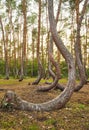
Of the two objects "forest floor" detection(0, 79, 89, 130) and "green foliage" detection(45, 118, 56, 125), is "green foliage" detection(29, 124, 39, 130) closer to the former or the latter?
"forest floor" detection(0, 79, 89, 130)

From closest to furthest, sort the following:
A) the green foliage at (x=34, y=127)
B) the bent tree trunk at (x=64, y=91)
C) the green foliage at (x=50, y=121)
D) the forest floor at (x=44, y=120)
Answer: the green foliage at (x=34, y=127) < the forest floor at (x=44, y=120) < the green foliage at (x=50, y=121) < the bent tree trunk at (x=64, y=91)

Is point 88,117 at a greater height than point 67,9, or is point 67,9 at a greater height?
point 67,9

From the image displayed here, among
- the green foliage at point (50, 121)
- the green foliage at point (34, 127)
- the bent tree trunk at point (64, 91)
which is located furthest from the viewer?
the bent tree trunk at point (64, 91)

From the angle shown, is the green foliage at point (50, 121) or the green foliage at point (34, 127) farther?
the green foliage at point (50, 121)

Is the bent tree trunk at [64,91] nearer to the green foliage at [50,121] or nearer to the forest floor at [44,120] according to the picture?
the forest floor at [44,120]

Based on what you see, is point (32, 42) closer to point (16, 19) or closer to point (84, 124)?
point (16, 19)

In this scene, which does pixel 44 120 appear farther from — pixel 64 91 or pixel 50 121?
pixel 64 91

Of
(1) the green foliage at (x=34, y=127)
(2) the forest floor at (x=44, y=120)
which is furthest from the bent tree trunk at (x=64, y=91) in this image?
(1) the green foliage at (x=34, y=127)

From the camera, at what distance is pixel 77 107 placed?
10.1 m

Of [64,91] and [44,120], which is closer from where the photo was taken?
[44,120]

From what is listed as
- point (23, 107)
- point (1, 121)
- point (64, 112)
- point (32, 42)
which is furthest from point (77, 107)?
point (32, 42)

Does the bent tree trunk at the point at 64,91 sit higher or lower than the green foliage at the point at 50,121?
higher

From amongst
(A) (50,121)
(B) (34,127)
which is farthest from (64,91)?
(B) (34,127)

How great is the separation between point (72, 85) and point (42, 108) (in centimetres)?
131
